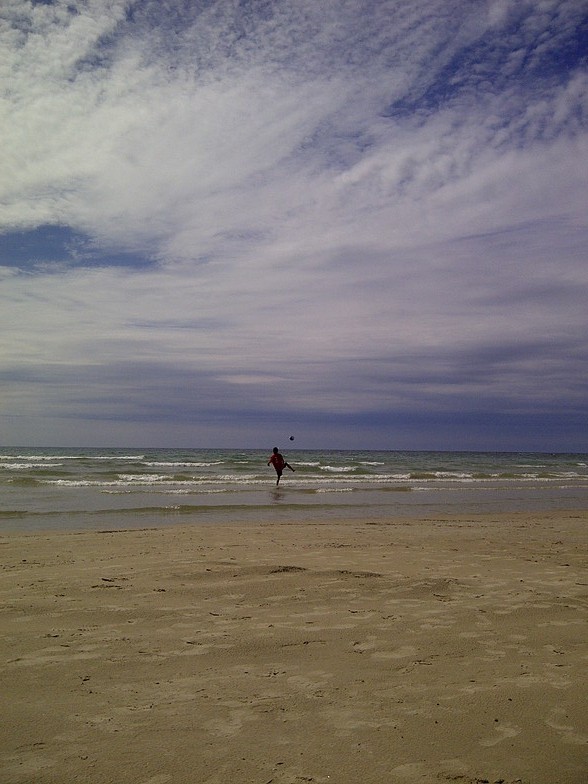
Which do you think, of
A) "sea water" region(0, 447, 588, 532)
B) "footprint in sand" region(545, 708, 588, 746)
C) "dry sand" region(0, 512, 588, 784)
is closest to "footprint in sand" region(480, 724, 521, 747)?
"dry sand" region(0, 512, 588, 784)

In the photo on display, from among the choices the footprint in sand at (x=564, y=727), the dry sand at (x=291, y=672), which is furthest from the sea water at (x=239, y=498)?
the footprint in sand at (x=564, y=727)

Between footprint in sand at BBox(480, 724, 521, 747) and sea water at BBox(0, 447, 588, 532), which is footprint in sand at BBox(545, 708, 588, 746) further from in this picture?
sea water at BBox(0, 447, 588, 532)

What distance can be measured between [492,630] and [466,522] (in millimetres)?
10133

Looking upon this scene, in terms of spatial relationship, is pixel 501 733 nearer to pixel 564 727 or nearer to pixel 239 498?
pixel 564 727

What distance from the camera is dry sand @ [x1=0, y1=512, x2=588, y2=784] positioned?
129 inches

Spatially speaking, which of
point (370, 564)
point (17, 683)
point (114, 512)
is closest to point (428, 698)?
point (17, 683)

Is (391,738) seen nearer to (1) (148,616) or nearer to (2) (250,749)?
(2) (250,749)

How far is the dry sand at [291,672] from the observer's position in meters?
3.27

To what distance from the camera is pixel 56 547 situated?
33.5 feet

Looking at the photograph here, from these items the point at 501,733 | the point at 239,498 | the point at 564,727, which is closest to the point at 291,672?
the point at 501,733

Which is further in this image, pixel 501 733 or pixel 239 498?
pixel 239 498

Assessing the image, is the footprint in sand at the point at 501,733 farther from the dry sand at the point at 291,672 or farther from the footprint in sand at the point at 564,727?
the footprint in sand at the point at 564,727

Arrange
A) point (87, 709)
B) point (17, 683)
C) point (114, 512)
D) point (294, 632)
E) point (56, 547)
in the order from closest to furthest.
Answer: point (87, 709) → point (17, 683) → point (294, 632) → point (56, 547) → point (114, 512)

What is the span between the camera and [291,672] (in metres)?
4.46
